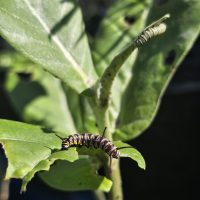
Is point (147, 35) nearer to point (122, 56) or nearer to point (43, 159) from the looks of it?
point (122, 56)

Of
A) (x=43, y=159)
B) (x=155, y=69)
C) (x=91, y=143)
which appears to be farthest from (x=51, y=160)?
(x=155, y=69)

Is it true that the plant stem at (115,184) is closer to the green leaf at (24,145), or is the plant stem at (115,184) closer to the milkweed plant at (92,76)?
the milkweed plant at (92,76)

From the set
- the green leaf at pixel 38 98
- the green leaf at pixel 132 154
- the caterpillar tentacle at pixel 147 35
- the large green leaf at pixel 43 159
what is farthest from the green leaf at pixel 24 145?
the green leaf at pixel 38 98

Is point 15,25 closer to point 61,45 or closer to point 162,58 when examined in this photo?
point 61,45

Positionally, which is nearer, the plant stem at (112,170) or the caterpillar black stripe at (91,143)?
the caterpillar black stripe at (91,143)

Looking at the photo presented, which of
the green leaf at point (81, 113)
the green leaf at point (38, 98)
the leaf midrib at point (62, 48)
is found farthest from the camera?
the green leaf at point (38, 98)

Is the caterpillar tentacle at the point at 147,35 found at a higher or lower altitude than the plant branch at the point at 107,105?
higher

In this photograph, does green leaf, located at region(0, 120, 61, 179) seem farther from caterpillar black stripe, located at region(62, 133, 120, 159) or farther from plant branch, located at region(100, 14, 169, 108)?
plant branch, located at region(100, 14, 169, 108)
